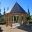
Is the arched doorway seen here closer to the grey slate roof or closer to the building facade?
the building facade

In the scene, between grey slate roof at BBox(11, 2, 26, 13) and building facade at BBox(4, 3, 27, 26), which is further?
grey slate roof at BBox(11, 2, 26, 13)

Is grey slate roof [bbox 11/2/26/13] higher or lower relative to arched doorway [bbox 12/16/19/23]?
higher

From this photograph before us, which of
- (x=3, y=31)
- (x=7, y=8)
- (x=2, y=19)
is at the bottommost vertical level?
(x=3, y=31)

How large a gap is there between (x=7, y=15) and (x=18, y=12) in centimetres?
38

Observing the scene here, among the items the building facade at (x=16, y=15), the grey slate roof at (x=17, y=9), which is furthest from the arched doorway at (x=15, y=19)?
the grey slate roof at (x=17, y=9)

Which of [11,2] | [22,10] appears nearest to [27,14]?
[22,10]

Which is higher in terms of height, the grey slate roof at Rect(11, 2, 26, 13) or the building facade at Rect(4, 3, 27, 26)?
the grey slate roof at Rect(11, 2, 26, 13)

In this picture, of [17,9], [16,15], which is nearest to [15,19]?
[16,15]

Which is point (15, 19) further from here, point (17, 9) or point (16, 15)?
point (17, 9)

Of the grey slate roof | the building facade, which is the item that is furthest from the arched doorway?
the grey slate roof

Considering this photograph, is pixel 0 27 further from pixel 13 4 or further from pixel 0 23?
pixel 13 4

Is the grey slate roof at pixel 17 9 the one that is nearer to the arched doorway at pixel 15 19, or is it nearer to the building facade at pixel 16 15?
the building facade at pixel 16 15

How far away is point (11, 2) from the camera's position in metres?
4.17

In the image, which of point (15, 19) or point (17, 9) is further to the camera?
point (17, 9)
